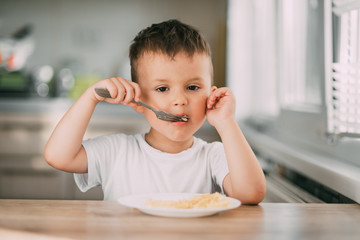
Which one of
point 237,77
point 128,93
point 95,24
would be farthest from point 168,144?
point 95,24

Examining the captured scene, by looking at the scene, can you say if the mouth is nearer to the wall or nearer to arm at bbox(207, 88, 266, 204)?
arm at bbox(207, 88, 266, 204)

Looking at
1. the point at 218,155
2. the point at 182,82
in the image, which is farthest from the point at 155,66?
the point at 218,155

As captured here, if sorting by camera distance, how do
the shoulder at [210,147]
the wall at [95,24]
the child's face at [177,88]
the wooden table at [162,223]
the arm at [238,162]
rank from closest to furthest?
1. the wooden table at [162,223]
2. the arm at [238,162]
3. the child's face at [177,88]
4. the shoulder at [210,147]
5. the wall at [95,24]

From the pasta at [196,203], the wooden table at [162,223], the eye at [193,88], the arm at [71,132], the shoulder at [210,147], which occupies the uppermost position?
the eye at [193,88]

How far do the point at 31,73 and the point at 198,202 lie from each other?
3.01m

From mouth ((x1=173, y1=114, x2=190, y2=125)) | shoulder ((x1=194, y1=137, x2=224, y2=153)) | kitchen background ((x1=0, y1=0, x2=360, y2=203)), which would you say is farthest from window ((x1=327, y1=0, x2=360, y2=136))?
mouth ((x1=173, y1=114, x2=190, y2=125))

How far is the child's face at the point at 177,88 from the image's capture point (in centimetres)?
113

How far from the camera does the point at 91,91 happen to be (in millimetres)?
1102

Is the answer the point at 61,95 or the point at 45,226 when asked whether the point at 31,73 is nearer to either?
the point at 61,95

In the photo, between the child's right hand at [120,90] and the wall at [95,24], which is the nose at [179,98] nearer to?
the child's right hand at [120,90]

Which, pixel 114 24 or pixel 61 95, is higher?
pixel 114 24

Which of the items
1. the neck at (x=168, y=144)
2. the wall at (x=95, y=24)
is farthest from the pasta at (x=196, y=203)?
the wall at (x=95, y=24)

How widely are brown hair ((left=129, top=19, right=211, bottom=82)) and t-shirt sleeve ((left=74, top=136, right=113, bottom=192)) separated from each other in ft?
0.64

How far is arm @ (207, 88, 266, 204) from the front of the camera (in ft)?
3.39
